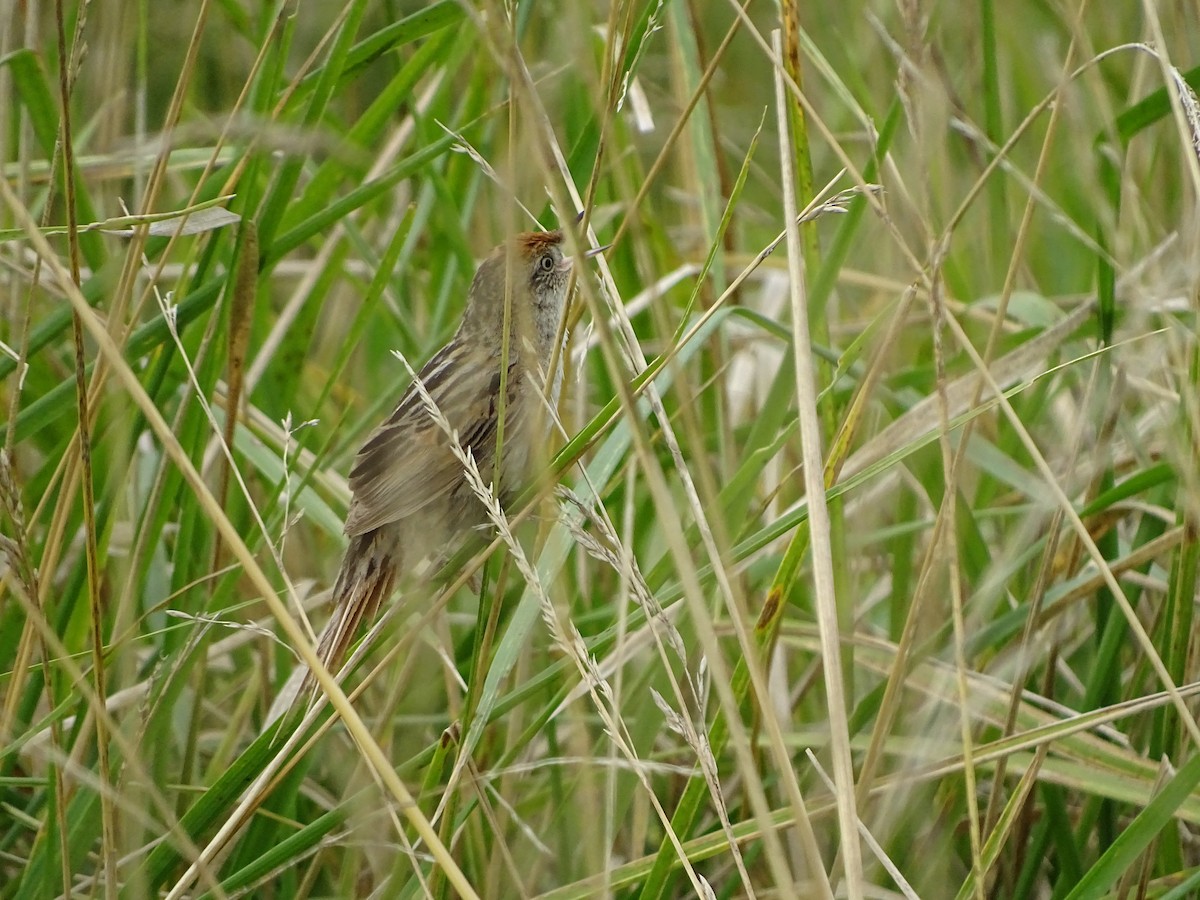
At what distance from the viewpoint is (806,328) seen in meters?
1.29

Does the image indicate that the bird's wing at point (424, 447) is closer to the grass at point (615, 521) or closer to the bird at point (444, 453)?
the bird at point (444, 453)

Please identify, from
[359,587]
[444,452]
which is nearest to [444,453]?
[444,452]

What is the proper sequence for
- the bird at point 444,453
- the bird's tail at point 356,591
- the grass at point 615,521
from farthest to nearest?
1. the bird at point 444,453
2. the bird's tail at point 356,591
3. the grass at point 615,521

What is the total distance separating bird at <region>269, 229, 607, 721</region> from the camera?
6.75ft

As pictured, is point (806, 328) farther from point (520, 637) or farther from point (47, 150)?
point (47, 150)

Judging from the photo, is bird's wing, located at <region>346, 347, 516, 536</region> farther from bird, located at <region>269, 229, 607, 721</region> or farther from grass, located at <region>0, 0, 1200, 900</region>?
grass, located at <region>0, 0, 1200, 900</region>

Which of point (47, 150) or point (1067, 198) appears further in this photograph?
point (1067, 198)

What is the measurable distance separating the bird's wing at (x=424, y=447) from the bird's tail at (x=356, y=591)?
0.18 ft

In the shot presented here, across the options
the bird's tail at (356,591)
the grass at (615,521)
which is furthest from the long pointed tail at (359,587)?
the grass at (615,521)

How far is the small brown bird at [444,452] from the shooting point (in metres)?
2.06

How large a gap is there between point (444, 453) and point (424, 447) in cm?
4

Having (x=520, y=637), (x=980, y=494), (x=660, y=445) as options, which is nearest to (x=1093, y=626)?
(x=980, y=494)

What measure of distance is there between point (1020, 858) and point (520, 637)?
0.94 m

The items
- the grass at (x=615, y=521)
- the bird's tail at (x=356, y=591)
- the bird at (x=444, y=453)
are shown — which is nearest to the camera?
the grass at (x=615, y=521)
